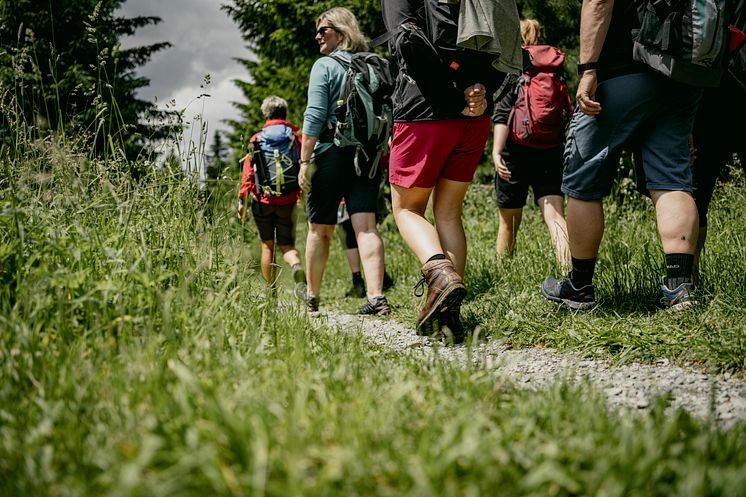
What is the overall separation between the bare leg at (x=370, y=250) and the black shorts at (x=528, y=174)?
3.65 feet

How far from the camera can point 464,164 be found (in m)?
3.30

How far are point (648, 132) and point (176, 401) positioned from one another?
256cm

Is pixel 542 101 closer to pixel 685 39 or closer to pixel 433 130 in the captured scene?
pixel 433 130

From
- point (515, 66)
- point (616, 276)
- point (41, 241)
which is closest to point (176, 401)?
point (41, 241)

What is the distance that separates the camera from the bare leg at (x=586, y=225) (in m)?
3.04

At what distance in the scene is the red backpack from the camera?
4.26 metres

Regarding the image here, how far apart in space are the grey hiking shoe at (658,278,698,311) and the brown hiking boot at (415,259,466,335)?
3.09 feet

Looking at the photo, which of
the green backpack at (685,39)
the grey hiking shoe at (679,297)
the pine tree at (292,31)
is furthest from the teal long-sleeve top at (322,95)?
the pine tree at (292,31)

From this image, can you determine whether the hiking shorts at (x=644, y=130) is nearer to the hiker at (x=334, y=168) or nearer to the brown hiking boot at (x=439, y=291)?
the brown hiking boot at (x=439, y=291)

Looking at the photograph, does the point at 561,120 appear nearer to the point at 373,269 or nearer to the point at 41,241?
the point at 373,269

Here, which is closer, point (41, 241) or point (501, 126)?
point (41, 241)

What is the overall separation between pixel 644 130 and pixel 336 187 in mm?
2333

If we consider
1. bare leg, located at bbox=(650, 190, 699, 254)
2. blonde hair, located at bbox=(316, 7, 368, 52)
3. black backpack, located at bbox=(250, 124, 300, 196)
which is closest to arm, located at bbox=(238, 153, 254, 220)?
black backpack, located at bbox=(250, 124, 300, 196)

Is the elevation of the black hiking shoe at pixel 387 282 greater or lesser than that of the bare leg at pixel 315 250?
lesser
